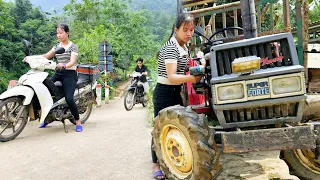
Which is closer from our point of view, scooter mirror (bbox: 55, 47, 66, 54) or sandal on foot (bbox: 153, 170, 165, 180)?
sandal on foot (bbox: 153, 170, 165, 180)

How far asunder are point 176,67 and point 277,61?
97 cm

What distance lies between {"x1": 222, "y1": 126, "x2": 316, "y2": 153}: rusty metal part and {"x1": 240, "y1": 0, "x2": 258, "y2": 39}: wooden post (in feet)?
6.07

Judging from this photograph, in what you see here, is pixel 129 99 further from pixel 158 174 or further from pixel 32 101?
pixel 158 174

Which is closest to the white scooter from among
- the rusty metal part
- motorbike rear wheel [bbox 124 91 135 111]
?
the rusty metal part

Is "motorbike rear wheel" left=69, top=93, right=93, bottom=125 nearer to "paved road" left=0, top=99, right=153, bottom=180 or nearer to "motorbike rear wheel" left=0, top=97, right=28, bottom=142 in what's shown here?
"paved road" left=0, top=99, right=153, bottom=180

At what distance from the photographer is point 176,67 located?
3.10 m

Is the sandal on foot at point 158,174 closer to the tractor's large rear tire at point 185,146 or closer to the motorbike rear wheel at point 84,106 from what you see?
the tractor's large rear tire at point 185,146

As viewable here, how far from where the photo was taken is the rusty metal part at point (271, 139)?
234 cm

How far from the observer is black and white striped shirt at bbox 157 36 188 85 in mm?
3082

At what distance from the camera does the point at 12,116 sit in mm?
5195

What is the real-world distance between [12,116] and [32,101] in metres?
0.44

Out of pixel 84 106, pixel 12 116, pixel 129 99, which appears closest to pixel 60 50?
pixel 12 116

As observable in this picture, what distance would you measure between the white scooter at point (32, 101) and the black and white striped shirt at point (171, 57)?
2.90m

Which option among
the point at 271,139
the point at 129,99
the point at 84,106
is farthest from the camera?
the point at 129,99
